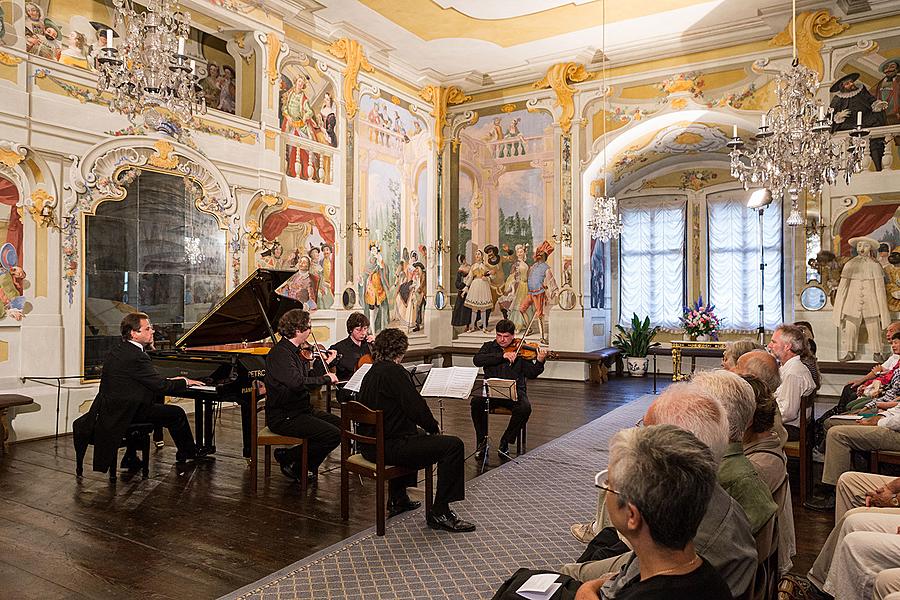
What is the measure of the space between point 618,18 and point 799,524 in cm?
854

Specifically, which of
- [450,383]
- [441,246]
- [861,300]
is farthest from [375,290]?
[861,300]

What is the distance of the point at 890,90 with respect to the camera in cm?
962

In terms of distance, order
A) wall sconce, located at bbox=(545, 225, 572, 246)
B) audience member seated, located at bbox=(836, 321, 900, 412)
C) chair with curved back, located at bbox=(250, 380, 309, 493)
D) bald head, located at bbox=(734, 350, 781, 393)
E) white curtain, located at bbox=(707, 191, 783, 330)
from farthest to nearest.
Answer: white curtain, located at bbox=(707, 191, 783, 330) → wall sconce, located at bbox=(545, 225, 572, 246) → audience member seated, located at bbox=(836, 321, 900, 412) → chair with curved back, located at bbox=(250, 380, 309, 493) → bald head, located at bbox=(734, 350, 781, 393)

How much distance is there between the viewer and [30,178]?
270 inches

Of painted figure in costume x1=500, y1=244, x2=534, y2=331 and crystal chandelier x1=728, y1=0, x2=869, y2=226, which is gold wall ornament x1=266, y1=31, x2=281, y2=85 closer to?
painted figure in costume x1=500, y1=244, x2=534, y2=331

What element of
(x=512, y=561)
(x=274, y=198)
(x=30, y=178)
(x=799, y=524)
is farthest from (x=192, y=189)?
(x=799, y=524)

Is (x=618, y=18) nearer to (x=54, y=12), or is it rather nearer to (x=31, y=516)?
(x=54, y=12)

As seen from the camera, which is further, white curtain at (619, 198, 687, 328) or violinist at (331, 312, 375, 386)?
white curtain at (619, 198, 687, 328)

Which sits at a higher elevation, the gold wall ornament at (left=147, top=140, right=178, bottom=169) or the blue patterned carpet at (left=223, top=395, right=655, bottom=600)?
the gold wall ornament at (left=147, top=140, right=178, bottom=169)

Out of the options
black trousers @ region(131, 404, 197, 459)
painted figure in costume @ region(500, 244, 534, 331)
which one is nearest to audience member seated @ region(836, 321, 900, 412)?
black trousers @ region(131, 404, 197, 459)

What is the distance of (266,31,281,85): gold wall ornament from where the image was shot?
9.33 metres

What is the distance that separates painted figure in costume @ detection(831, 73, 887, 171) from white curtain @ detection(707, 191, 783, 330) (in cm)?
316

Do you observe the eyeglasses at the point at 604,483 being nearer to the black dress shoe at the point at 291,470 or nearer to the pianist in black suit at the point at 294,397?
the pianist in black suit at the point at 294,397

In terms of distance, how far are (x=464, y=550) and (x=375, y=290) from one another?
7897mm
